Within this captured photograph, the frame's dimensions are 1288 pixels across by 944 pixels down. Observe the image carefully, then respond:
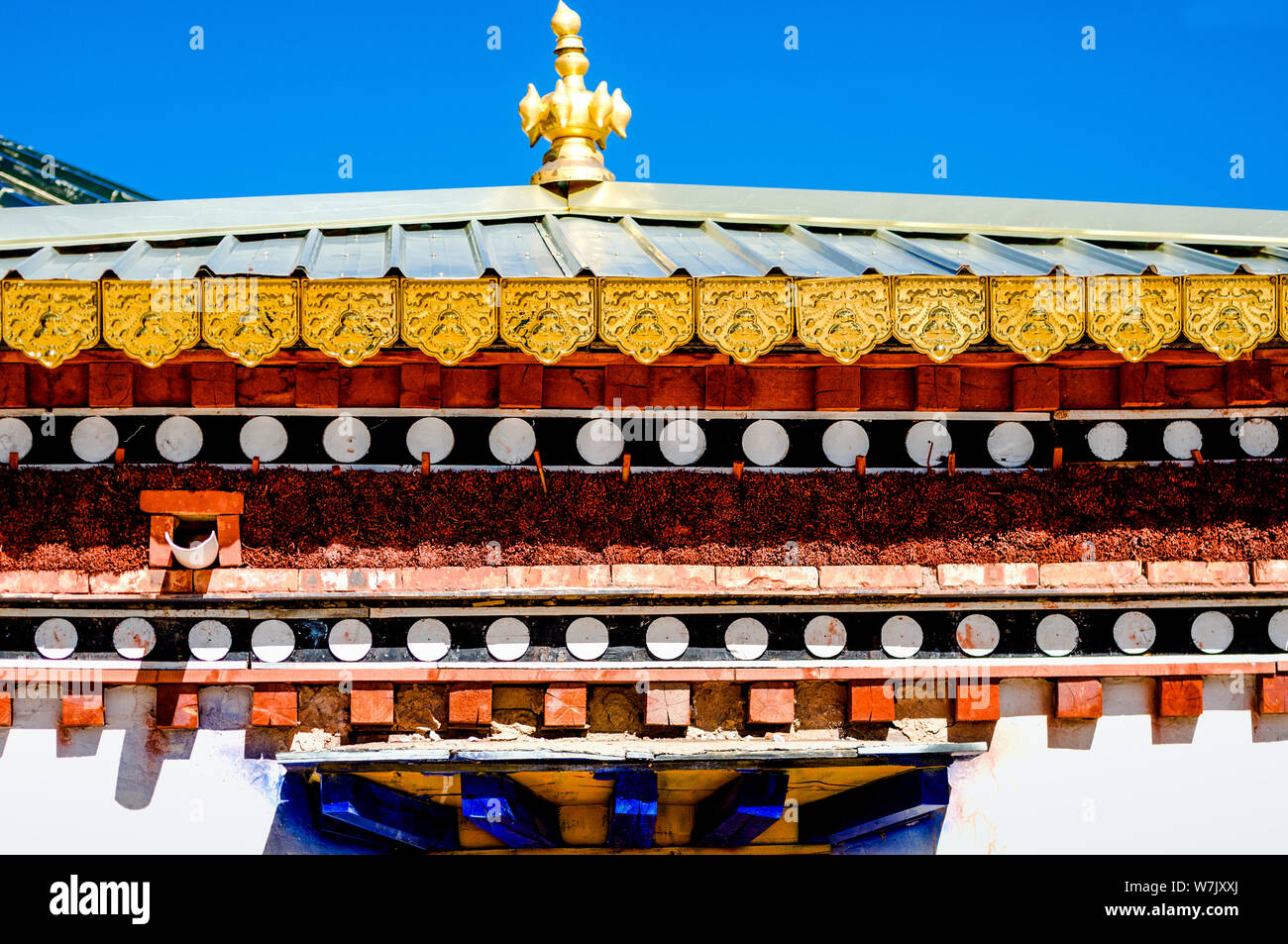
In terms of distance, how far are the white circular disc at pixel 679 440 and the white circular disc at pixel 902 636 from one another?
38.6 inches

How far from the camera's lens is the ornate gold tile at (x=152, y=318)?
318 centimetres

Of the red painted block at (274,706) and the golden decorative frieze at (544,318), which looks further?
the red painted block at (274,706)

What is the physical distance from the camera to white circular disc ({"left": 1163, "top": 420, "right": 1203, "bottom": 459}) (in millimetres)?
3998

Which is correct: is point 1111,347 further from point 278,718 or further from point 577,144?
point 278,718

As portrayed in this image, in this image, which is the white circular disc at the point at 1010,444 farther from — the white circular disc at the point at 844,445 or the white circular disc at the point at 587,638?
the white circular disc at the point at 587,638

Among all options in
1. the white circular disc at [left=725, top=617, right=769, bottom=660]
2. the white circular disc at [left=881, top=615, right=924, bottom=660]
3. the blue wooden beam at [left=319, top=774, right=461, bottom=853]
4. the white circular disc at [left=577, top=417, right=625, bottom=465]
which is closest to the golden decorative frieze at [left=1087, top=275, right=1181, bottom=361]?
the white circular disc at [left=881, top=615, right=924, bottom=660]

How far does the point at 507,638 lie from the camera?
3.73 metres

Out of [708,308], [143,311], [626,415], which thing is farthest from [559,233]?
[143,311]

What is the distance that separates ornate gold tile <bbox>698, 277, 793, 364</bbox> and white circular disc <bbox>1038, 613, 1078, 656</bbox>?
160 cm

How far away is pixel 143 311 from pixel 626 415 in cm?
166

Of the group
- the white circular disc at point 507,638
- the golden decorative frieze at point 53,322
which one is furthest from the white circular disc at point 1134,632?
the golden decorative frieze at point 53,322

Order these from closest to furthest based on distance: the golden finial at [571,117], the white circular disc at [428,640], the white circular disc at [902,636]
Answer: the white circular disc at [428,640]
the white circular disc at [902,636]
the golden finial at [571,117]

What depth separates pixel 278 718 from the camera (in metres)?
3.67

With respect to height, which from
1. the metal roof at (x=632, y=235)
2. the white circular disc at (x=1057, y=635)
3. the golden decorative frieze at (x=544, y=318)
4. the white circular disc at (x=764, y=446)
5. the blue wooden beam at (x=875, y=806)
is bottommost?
the blue wooden beam at (x=875, y=806)
